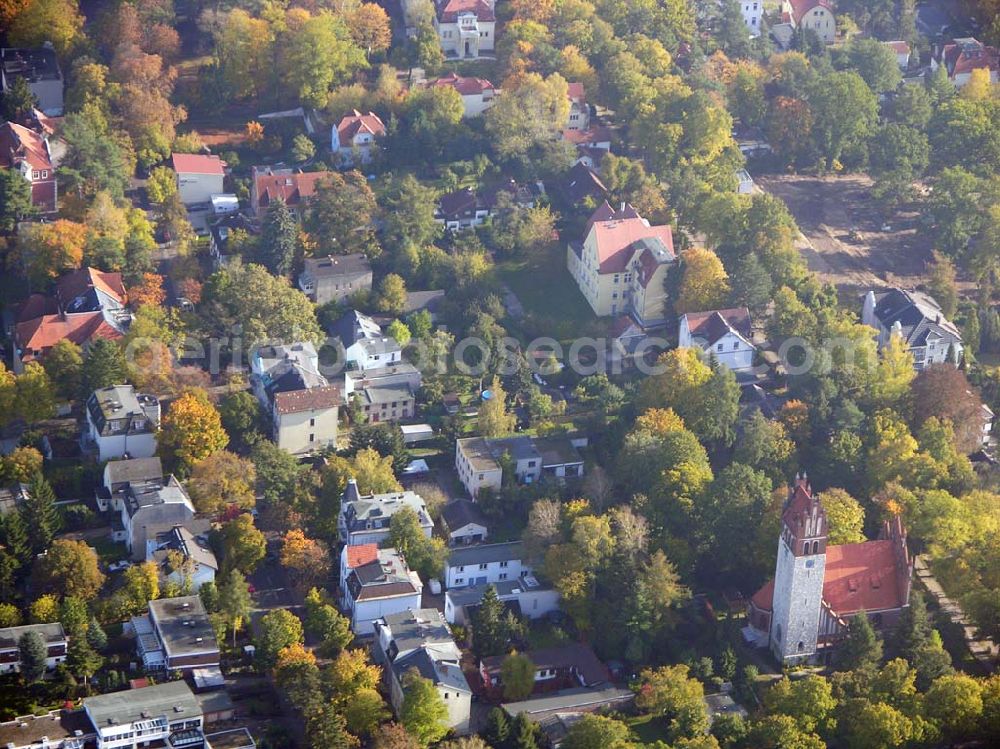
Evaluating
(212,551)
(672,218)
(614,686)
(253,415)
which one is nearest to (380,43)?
(672,218)

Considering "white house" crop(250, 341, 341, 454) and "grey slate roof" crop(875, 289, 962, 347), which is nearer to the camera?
"white house" crop(250, 341, 341, 454)

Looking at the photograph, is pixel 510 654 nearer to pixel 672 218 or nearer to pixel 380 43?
pixel 672 218

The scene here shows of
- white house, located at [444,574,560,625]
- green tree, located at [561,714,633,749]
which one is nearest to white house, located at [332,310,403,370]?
white house, located at [444,574,560,625]

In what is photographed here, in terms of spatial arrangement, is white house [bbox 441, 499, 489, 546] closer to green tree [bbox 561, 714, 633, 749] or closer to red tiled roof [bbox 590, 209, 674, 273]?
green tree [bbox 561, 714, 633, 749]

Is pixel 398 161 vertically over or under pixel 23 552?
over

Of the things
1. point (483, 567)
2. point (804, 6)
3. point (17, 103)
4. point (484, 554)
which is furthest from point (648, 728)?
point (804, 6)

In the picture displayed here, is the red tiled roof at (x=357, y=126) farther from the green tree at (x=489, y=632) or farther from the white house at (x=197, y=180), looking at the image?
the green tree at (x=489, y=632)
